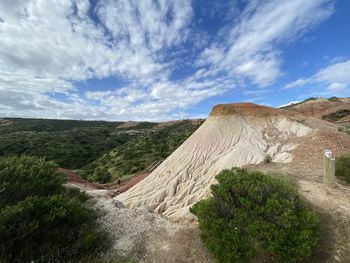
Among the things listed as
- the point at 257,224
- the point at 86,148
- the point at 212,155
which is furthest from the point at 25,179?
the point at 86,148

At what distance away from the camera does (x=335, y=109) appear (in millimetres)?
48438

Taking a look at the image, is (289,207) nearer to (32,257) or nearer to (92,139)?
(32,257)

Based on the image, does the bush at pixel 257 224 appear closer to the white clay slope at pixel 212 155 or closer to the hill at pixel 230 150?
the hill at pixel 230 150

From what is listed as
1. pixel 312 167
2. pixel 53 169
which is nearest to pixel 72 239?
pixel 53 169

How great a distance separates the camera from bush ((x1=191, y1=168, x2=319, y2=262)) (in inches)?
177

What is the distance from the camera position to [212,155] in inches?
682

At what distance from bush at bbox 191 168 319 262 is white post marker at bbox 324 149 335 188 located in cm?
235

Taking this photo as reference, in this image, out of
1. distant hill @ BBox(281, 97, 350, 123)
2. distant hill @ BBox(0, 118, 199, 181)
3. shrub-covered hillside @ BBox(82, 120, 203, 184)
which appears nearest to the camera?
shrub-covered hillside @ BBox(82, 120, 203, 184)

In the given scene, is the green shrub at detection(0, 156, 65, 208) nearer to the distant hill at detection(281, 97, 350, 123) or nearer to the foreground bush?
the foreground bush

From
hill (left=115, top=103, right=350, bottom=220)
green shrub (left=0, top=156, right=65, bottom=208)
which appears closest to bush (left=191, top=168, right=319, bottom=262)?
green shrub (left=0, top=156, right=65, bottom=208)

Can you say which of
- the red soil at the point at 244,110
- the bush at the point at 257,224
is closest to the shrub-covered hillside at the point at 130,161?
the red soil at the point at 244,110

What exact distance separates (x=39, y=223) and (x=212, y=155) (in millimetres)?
13900

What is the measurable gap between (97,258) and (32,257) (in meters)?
1.21

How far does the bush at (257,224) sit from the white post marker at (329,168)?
2353mm
